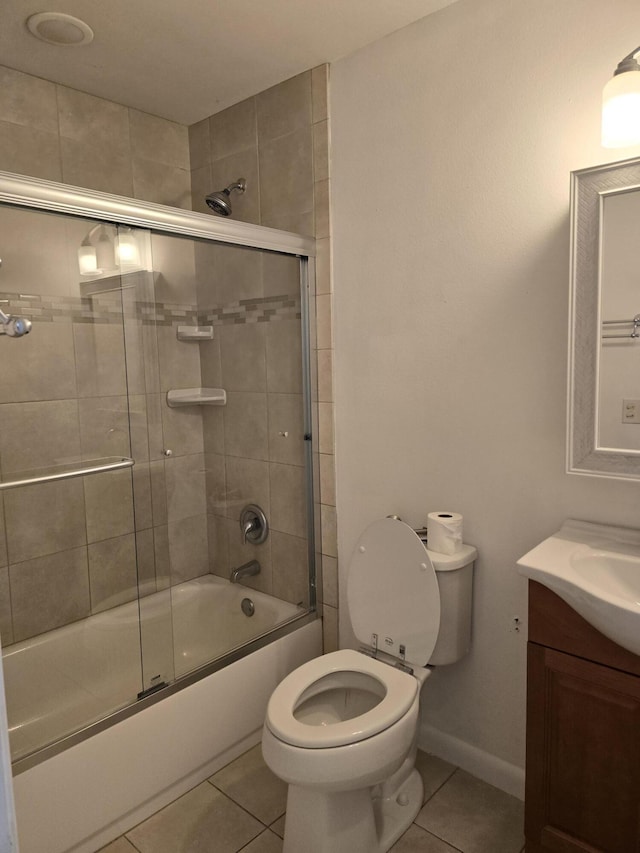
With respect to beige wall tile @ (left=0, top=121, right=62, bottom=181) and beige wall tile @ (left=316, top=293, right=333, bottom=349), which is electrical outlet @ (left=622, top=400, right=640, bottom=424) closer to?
beige wall tile @ (left=316, top=293, right=333, bottom=349)

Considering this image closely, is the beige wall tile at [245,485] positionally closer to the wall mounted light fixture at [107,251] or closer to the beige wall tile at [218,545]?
the beige wall tile at [218,545]

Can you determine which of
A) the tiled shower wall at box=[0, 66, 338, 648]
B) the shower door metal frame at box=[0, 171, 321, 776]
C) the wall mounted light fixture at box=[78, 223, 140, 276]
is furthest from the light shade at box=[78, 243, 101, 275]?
the tiled shower wall at box=[0, 66, 338, 648]

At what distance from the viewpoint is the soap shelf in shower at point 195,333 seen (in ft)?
7.00

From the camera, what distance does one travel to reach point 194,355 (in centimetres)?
216

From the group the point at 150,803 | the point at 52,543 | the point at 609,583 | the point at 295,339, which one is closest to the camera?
the point at 609,583

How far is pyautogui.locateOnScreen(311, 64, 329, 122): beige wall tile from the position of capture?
222 centimetres

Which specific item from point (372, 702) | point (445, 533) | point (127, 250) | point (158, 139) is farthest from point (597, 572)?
point (158, 139)

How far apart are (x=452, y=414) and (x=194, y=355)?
92 cm

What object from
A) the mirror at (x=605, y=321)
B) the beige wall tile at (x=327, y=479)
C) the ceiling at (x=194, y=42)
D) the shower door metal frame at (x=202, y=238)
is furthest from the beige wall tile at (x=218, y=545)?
the ceiling at (x=194, y=42)

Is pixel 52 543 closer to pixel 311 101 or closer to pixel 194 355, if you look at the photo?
pixel 194 355

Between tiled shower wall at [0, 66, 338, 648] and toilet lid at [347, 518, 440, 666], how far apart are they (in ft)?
1.35

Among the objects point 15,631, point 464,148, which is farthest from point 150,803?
point 464,148

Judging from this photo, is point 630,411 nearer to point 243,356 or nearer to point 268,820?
point 243,356

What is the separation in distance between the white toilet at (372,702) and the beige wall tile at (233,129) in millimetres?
Answer: 1668
